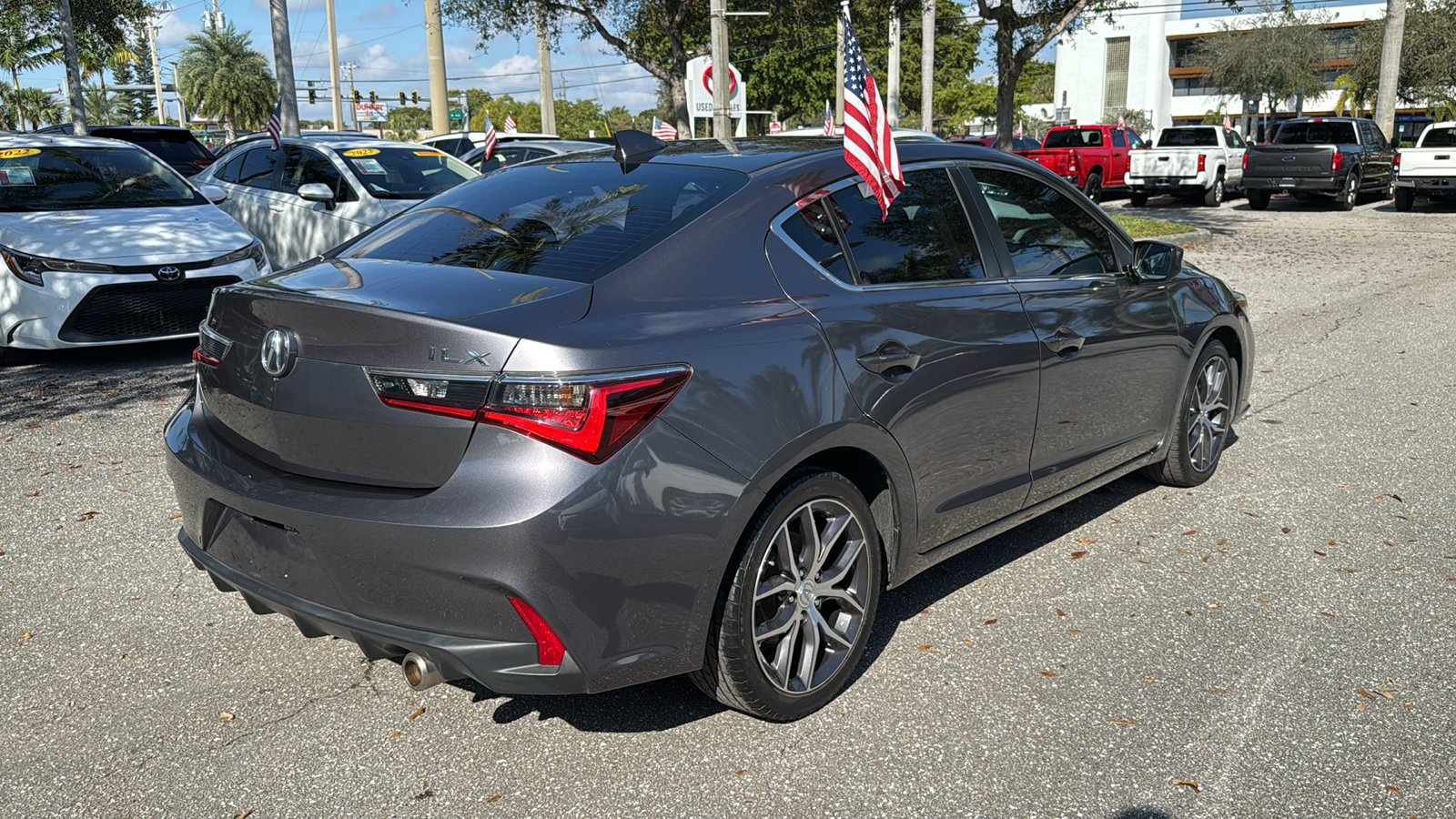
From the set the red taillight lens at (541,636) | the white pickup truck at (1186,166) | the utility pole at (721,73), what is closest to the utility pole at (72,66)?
the utility pole at (721,73)

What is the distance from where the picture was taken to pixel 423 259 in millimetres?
3572

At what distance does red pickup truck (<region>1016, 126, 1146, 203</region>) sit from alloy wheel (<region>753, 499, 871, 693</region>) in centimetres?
2486

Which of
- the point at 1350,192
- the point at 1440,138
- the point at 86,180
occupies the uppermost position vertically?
the point at 1440,138

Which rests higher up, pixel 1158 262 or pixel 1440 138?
pixel 1440 138

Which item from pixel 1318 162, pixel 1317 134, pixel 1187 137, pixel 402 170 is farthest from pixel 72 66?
pixel 1317 134

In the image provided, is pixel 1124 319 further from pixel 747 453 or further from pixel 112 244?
pixel 112 244

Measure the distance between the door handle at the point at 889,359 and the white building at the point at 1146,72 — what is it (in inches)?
3396

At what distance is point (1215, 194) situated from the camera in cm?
2645

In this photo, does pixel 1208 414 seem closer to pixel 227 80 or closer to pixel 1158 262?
pixel 1158 262

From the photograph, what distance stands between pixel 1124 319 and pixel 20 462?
550 centimetres

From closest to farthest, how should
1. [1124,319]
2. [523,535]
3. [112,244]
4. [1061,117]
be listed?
[523,535] → [1124,319] → [112,244] → [1061,117]

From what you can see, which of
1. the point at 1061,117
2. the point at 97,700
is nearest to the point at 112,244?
the point at 97,700

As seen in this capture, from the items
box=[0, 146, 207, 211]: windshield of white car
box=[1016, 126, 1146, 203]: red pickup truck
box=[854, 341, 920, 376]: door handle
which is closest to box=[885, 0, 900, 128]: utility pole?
box=[1016, 126, 1146, 203]: red pickup truck

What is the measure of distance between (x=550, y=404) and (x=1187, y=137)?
2739 cm
